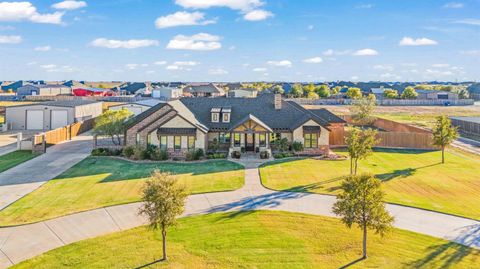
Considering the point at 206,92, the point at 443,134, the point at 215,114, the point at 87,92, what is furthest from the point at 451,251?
the point at 87,92

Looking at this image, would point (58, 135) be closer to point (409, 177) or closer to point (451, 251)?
point (409, 177)

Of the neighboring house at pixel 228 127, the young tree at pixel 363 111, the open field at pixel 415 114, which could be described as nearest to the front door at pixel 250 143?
the neighboring house at pixel 228 127

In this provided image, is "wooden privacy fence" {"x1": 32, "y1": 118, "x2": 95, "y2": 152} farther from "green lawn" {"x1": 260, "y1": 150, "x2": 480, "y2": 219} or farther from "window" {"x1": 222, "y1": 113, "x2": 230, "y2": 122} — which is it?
"green lawn" {"x1": 260, "y1": 150, "x2": 480, "y2": 219}

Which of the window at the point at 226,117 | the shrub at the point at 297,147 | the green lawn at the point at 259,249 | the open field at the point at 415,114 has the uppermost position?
the open field at the point at 415,114

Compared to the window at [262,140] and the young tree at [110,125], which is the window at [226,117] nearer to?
the window at [262,140]

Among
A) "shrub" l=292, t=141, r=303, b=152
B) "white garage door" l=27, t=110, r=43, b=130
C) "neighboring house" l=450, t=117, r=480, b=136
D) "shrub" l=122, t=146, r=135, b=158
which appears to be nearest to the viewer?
"shrub" l=122, t=146, r=135, b=158

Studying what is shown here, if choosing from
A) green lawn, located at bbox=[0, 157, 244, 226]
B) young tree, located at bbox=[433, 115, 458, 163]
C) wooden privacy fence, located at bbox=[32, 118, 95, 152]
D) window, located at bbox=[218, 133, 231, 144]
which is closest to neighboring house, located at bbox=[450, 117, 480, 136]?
young tree, located at bbox=[433, 115, 458, 163]
